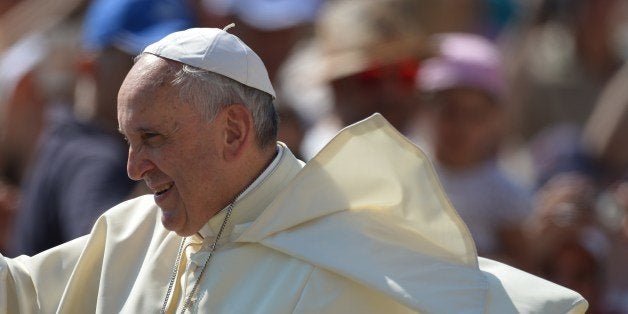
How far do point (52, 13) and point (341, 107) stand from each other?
2494mm

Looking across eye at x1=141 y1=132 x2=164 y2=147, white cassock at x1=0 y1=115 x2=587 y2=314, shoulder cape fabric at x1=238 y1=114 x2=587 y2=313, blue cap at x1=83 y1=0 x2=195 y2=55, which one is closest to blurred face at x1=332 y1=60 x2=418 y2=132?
blue cap at x1=83 y1=0 x2=195 y2=55

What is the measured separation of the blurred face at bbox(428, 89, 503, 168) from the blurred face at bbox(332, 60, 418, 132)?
229 mm

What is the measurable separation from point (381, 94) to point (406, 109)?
121 mm

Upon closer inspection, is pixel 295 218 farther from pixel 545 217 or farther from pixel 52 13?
pixel 52 13

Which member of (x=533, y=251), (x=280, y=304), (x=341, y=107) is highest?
(x=280, y=304)

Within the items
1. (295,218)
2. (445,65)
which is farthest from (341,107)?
(295,218)

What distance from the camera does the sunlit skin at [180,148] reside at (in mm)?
4113

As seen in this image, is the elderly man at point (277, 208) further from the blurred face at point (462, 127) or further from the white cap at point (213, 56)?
the blurred face at point (462, 127)

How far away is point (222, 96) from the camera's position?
4.20 m

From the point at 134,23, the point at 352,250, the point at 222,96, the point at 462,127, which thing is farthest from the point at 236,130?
the point at 462,127

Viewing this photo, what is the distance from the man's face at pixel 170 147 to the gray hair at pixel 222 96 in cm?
3

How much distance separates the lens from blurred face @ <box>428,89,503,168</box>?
639 cm

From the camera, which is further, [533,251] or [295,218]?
[533,251]

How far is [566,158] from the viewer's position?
6.96 meters
